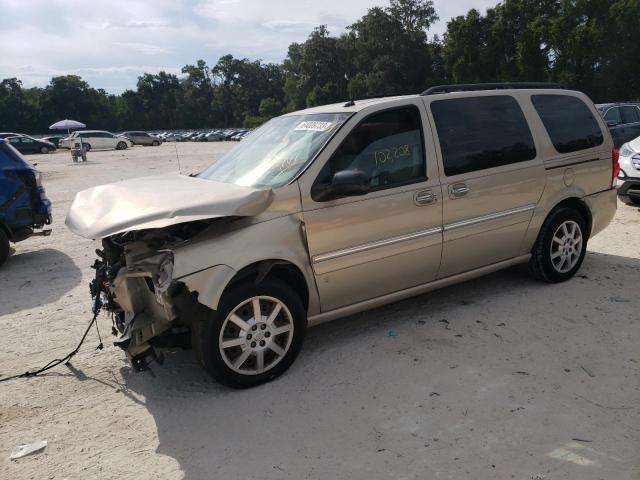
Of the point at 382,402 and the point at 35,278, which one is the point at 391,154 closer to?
the point at 382,402

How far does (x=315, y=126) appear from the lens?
428 centimetres

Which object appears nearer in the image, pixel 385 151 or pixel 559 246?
pixel 385 151

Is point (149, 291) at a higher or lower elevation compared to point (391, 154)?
lower

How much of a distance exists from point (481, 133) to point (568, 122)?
1.26 m

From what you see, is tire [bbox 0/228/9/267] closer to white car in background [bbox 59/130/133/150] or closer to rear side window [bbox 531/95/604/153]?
rear side window [bbox 531/95/604/153]

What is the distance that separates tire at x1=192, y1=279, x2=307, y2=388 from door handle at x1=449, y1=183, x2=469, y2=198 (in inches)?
63.7

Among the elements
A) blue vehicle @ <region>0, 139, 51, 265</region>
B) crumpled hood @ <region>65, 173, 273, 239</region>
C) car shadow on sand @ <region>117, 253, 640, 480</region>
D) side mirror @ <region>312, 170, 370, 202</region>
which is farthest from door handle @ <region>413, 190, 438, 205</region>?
blue vehicle @ <region>0, 139, 51, 265</region>

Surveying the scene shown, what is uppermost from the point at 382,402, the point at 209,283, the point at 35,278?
the point at 209,283

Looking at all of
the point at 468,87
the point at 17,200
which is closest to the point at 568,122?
the point at 468,87

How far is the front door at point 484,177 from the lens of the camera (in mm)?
4461

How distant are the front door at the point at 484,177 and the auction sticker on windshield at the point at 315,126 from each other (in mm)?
932

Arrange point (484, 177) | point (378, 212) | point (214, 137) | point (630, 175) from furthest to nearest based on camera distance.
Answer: point (214, 137) → point (630, 175) → point (484, 177) → point (378, 212)

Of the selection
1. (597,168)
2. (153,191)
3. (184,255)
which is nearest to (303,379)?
(184,255)

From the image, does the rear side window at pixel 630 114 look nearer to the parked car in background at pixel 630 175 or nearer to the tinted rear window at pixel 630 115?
the tinted rear window at pixel 630 115
